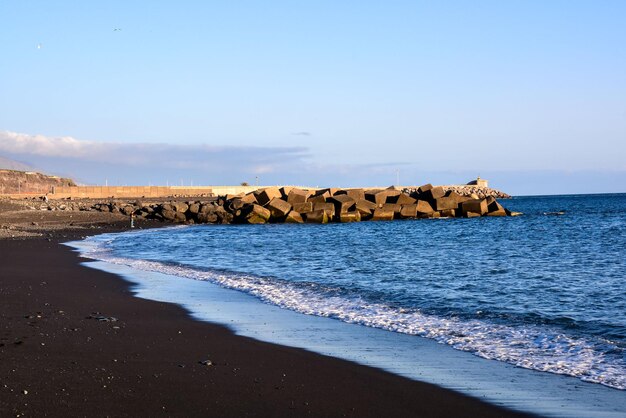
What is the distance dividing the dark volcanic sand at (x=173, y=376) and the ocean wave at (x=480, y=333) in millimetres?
1769

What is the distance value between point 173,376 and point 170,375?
0.05 meters

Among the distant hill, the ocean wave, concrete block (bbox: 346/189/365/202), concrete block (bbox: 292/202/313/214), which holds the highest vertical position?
the distant hill

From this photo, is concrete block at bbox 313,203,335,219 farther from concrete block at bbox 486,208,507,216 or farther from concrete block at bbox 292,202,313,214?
concrete block at bbox 486,208,507,216

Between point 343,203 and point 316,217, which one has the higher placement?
point 343,203

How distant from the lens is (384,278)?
623 inches

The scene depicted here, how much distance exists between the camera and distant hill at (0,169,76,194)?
339 feet

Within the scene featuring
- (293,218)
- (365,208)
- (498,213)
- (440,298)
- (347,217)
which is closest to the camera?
(440,298)

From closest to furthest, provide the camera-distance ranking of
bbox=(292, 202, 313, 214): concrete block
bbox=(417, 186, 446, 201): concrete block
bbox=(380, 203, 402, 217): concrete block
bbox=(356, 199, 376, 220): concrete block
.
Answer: bbox=(292, 202, 313, 214): concrete block
bbox=(356, 199, 376, 220): concrete block
bbox=(380, 203, 402, 217): concrete block
bbox=(417, 186, 446, 201): concrete block

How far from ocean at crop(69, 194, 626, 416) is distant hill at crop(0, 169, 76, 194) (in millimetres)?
82868

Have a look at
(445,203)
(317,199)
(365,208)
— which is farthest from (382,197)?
(445,203)

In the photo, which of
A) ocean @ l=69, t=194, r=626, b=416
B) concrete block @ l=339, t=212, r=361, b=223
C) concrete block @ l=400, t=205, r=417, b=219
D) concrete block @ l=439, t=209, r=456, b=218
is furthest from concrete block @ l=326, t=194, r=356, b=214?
ocean @ l=69, t=194, r=626, b=416

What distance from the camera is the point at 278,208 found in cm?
4372

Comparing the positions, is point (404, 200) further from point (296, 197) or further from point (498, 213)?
point (498, 213)

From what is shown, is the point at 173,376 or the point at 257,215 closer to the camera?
the point at 173,376
